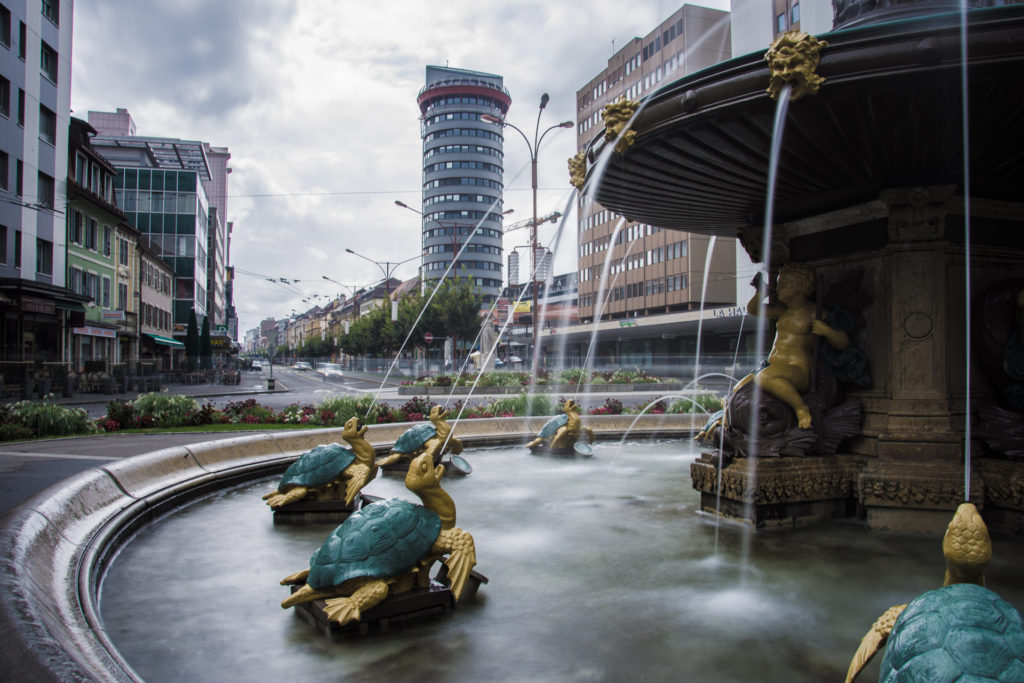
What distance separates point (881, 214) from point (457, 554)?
5.11 metres

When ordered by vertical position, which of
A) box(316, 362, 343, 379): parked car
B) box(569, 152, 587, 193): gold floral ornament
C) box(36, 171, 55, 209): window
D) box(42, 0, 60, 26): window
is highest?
box(42, 0, 60, 26): window

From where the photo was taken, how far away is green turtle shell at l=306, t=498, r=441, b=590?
3566mm

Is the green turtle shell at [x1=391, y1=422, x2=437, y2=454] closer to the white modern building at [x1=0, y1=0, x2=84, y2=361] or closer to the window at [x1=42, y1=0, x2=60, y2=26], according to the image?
the white modern building at [x1=0, y1=0, x2=84, y2=361]

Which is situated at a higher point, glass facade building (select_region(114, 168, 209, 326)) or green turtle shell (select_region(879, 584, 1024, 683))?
glass facade building (select_region(114, 168, 209, 326))

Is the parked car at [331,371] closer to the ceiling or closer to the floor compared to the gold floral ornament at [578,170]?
closer to the floor

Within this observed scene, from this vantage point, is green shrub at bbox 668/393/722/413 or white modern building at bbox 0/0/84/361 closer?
green shrub at bbox 668/393/722/413

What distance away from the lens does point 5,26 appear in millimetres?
26422

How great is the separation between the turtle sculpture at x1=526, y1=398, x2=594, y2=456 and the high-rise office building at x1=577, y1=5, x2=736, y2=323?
39.1 metres

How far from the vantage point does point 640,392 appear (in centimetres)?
3038

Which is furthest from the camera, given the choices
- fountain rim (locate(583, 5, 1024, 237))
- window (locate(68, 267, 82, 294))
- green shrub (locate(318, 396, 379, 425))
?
window (locate(68, 267, 82, 294))

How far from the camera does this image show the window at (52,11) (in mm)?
29641

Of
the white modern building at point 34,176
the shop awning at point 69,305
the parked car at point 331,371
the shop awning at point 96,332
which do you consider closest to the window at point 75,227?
the white modern building at point 34,176

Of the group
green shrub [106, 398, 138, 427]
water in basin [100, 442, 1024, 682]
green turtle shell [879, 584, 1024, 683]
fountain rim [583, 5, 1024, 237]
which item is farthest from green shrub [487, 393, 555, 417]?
green turtle shell [879, 584, 1024, 683]

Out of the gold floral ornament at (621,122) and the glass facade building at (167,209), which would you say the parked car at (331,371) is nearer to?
the glass facade building at (167,209)
